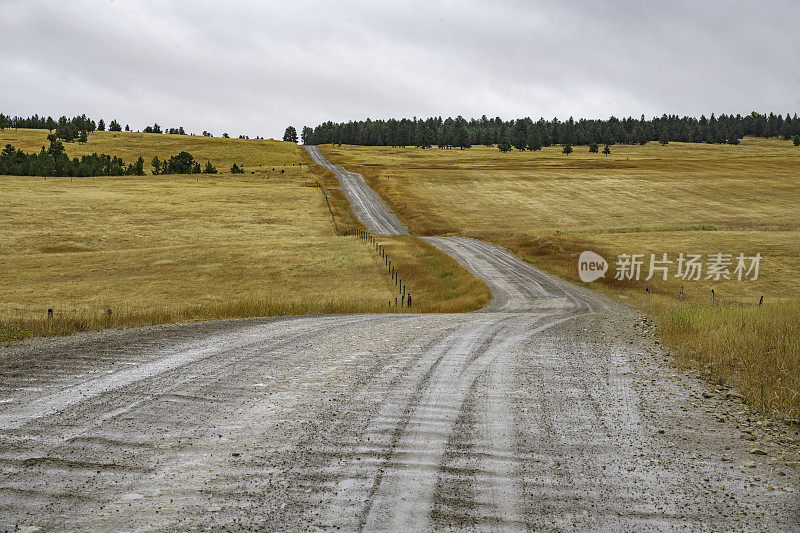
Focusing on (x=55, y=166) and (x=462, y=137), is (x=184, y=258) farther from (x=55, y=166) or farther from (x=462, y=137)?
(x=462, y=137)

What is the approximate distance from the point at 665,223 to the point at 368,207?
3796 centimetres

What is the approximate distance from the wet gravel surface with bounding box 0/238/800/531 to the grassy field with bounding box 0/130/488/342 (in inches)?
224

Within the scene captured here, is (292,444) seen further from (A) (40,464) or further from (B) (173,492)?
(A) (40,464)

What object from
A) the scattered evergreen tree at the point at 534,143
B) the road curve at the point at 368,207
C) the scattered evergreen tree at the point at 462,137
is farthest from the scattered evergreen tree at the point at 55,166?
the scattered evergreen tree at the point at 534,143

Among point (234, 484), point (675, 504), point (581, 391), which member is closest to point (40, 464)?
point (234, 484)

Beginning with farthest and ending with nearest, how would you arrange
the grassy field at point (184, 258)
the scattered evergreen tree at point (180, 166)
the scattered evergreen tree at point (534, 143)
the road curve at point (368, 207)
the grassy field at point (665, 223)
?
1. the scattered evergreen tree at point (534, 143)
2. the scattered evergreen tree at point (180, 166)
3. the road curve at point (368, 207)
4. the grassy field at point (184, 258)
5. the grassy field at point (665, 223)

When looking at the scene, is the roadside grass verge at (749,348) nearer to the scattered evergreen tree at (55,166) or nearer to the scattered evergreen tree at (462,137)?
the scattered evergreen tree at (55,166)

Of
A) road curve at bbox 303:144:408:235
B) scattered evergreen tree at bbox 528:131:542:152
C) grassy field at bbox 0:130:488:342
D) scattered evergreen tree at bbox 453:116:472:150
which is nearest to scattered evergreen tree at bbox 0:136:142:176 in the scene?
grassy field at bbox 0:130:488:342

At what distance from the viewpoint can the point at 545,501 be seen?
5188mm

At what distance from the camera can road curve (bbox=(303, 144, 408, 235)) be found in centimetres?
6562

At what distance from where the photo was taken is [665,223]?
2478 inches

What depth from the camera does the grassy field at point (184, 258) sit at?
2621cm

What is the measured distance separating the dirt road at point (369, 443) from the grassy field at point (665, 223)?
4.51ft

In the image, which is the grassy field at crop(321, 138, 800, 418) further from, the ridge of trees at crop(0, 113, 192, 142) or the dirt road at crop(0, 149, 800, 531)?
the ridge of trees at crop(0, 113, 192, 142)
